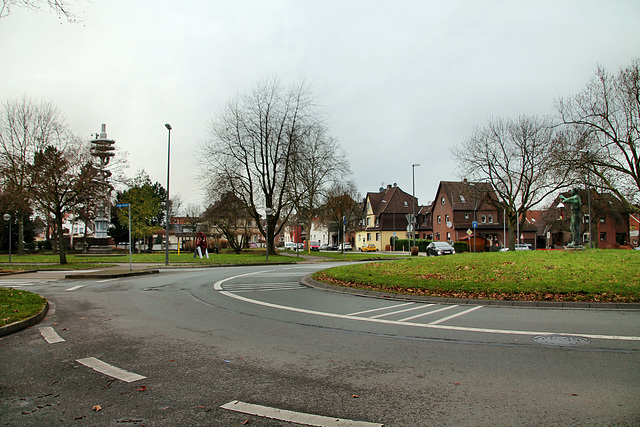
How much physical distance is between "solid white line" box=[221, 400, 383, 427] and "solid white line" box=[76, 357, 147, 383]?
1.52 meters

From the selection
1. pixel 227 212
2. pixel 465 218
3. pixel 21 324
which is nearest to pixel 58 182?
pixel 227 212

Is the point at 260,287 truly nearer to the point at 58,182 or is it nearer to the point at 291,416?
the point at 291,416

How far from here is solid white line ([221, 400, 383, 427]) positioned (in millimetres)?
3652

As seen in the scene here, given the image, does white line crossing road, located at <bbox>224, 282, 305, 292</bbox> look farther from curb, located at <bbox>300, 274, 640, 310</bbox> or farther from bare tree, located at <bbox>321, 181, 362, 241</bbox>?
bare tree, located at <bbox>321, 181, 362, 241</bbox>

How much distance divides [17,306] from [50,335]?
281 cm

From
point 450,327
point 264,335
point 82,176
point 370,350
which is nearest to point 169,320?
point 264,335

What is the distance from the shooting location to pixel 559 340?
6684mm

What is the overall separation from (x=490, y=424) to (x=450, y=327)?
4.34 m

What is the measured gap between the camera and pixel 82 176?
2702cm

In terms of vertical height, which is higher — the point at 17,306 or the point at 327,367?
the point at 17,306

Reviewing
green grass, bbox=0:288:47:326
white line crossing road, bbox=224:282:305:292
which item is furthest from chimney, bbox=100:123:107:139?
green grass, bbox=0:288:47:326

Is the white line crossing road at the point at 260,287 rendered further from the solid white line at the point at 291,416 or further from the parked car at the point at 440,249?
the parked car at the point at 440,249

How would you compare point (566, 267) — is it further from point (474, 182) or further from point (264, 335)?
point (474, 182)

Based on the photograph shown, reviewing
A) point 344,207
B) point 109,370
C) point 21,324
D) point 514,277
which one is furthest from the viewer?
point 344,207
